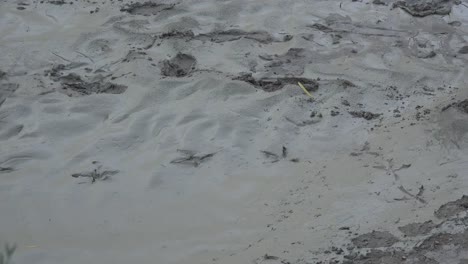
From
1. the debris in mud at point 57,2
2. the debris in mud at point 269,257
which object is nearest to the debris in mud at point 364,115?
the debris in mud at point 269,257

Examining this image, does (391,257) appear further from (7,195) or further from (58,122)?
(58,122)

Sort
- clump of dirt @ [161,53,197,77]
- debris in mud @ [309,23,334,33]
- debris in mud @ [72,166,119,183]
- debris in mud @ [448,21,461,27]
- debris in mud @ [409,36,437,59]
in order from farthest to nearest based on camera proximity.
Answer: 1. debris in mud @ [448,21,461,27]
2. debris in mud @ [309,23,334,33]
3. debris in mud @ [409,36,437,59]
4. clump of dirt @ [161,53,197,77]
5. debris in mud @ [72,166,119,183]

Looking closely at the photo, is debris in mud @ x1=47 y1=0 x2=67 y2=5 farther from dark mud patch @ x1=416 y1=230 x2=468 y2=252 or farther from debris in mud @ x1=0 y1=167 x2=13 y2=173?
dark mud patch @ x1=416 y1=230 x2=468 y2=252

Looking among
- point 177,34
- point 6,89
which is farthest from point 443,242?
point 6,89

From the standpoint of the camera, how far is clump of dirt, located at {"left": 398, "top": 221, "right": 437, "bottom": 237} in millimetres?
3496

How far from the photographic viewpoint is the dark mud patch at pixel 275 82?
5.24 m

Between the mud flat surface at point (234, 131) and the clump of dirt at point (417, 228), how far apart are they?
0.01 metres

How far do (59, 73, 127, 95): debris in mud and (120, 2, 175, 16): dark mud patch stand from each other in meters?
1.29

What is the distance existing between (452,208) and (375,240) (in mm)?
529

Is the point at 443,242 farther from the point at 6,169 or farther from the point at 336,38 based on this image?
the point at 336,38

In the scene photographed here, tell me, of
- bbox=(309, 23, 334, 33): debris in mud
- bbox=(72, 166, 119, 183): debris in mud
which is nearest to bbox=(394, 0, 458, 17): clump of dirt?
bbox=(309, 23, 334, 33): debris in mud

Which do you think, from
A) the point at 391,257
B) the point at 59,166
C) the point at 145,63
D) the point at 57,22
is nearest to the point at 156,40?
the point at 145,63

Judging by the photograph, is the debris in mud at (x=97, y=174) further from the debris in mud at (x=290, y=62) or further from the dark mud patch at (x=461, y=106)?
the dark mud patch at (x=461, y=106)

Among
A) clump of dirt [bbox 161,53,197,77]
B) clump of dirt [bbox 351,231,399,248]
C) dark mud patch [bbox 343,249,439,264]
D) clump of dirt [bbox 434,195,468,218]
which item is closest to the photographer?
dark mud patch [bbox 343,249,439,264]
